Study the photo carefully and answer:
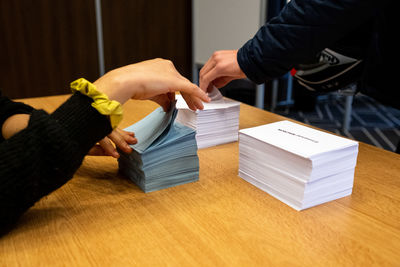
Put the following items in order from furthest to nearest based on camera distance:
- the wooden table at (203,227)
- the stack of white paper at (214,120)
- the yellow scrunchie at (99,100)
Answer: the stack of white paper at (214,120) → the yellow scrunchie at (99,100) → the wooden table at (203,227)

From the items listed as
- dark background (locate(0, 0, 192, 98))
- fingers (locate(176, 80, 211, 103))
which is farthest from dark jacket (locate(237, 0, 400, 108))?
dark background (locate(0, 0, 192, 98))

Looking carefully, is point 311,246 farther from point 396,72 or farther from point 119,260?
point 396,72

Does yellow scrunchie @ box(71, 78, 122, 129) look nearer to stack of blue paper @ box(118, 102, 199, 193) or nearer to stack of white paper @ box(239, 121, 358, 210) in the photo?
stack of blue paper @ box(118, 102, 199, 193)

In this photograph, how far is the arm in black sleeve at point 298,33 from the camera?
784mm

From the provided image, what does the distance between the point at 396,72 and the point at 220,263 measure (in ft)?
2.61

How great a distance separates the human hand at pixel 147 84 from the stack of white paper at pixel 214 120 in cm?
13

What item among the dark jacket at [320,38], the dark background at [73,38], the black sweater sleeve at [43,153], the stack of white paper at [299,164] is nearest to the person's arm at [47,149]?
the black sweater sleeve at [43,153]

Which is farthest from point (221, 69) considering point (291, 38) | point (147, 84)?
point (147, 84)

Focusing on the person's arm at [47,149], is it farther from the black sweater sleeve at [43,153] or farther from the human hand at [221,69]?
the human hand at [221,69]

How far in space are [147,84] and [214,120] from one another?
0.95 feet

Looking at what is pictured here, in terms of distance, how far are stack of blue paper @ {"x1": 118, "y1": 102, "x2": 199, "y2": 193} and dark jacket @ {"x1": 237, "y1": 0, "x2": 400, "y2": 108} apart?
0.30 m

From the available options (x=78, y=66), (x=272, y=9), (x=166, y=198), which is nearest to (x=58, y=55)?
(x=78, y=66)

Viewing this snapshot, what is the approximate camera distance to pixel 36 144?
1.78ft

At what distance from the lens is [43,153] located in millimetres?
551
